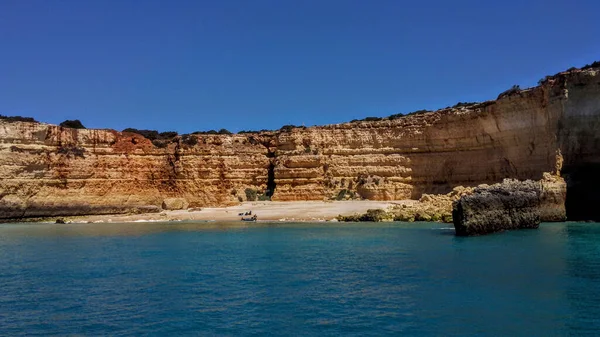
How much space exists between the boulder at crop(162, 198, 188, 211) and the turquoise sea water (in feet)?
81.9

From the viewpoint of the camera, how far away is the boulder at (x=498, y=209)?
65.8ft

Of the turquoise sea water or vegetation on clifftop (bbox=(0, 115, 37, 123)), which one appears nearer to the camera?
the turquoise sea water

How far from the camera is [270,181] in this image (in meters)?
47.5

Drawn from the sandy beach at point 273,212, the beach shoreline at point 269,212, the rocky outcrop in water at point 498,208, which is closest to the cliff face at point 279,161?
the beach shoreline at point 269,212

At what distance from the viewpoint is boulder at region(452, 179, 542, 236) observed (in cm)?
2006

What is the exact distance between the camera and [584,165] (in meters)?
28.7

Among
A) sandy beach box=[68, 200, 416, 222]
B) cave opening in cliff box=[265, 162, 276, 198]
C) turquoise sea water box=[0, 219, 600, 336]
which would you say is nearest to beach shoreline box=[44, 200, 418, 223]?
sandy beach box=[68, 200, 416, 222]

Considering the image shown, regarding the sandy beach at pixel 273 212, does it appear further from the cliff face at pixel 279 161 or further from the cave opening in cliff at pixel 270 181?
the cave opening in cliff at pixel 270 181

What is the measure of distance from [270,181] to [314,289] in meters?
36.9

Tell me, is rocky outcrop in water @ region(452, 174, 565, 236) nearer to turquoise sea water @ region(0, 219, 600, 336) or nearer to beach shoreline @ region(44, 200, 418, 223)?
turquoise sea water @ region(0, 219, 600, 336)

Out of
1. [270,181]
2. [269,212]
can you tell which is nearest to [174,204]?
[270,181]

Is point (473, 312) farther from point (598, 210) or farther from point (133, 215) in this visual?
point (133, 215)

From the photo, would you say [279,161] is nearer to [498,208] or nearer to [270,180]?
[270,180]

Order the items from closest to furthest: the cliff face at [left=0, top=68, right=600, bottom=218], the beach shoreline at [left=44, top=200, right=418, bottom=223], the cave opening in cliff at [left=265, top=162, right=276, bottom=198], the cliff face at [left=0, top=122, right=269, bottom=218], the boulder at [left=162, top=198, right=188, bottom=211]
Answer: the beach shoreline at [left=44, top=200, right=418, bottom=223] < the cliff face at [left=0, top=68, right=600, bottom=218] < the cliff face at [left=0, top=122, right=269, bottom=218] < the boulder at [left=162, top=198, right=188, bottom=211] < the cave opening in cliff at [left=265, top=162, right=276, bottom=198]
